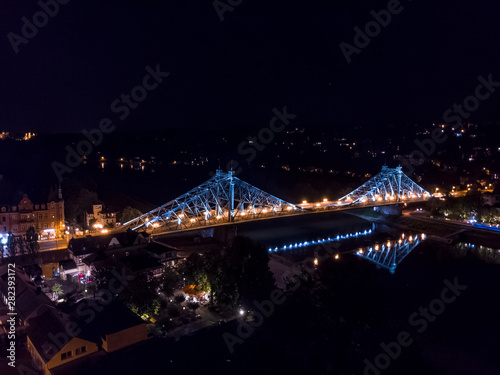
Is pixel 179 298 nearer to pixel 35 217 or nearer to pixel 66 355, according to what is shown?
pixel 66 355

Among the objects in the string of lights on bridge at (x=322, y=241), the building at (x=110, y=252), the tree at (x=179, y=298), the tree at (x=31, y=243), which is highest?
the tree at (x=31, y=243)

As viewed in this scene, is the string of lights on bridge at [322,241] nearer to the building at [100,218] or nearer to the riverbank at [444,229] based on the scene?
the riverbank at [444,229]

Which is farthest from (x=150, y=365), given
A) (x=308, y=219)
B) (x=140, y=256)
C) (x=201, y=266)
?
(x=308, y=219)

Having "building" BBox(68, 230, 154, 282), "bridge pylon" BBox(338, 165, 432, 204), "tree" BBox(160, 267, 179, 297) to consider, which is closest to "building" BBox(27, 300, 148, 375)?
"tree" BBox(160, 267, 179, 297)

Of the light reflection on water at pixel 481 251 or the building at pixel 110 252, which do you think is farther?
the light reflection on water at pixel 481 251

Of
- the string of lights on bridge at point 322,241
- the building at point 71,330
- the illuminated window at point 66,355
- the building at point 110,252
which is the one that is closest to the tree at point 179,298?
the building at point 110,252

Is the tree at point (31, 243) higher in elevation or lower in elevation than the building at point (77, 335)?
higher
